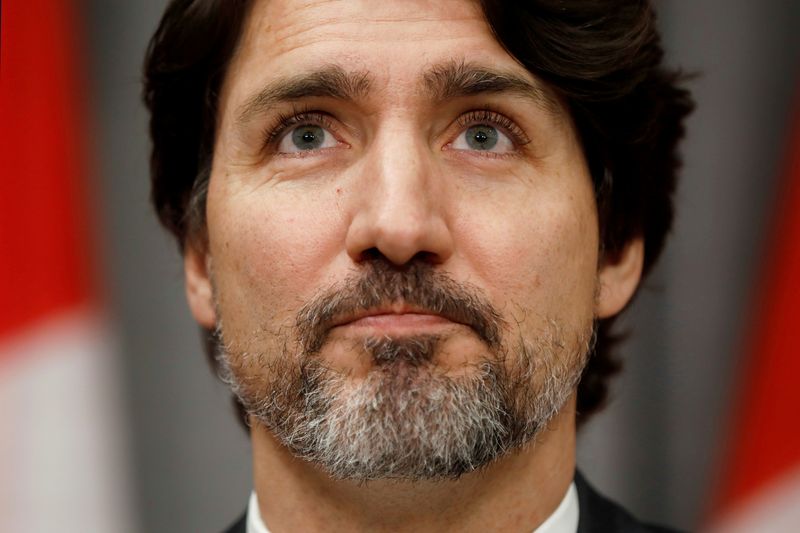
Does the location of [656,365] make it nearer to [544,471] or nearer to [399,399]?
[544,471]

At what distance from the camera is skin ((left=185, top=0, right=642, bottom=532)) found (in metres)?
1.22

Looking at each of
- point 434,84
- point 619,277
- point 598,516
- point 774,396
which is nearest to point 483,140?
point 434,84

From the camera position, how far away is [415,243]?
1.17 m

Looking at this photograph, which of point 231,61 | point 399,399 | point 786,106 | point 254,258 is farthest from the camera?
point 786,106

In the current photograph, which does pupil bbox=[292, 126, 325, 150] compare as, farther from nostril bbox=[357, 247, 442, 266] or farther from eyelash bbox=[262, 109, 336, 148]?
nostril bbox=[357, 247, 442, 266]

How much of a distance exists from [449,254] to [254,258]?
0.26 m

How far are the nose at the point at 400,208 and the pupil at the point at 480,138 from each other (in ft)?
0.27

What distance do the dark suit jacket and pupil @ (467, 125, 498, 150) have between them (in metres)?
0.50

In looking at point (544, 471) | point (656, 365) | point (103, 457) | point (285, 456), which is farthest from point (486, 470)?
point (103, 457)

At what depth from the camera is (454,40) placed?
1281 mm

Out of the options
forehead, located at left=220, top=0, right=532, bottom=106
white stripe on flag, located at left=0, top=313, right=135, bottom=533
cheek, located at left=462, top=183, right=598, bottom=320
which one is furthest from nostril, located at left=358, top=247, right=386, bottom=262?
white stripe on flag, located at left=0, top=313, right=135, bottom=533

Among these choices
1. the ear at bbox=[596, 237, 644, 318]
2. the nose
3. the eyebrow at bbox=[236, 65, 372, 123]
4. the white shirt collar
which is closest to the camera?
the nose

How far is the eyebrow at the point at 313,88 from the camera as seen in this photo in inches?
50.1

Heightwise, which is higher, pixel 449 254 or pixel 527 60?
pixel 527 60
